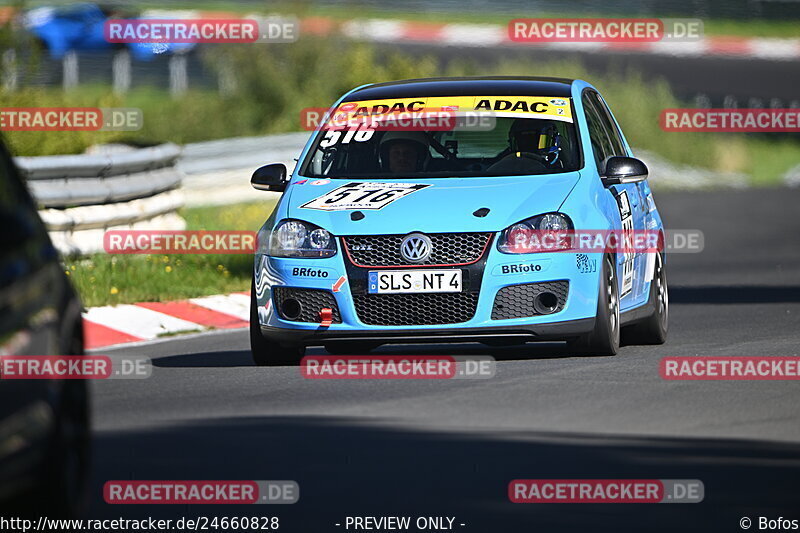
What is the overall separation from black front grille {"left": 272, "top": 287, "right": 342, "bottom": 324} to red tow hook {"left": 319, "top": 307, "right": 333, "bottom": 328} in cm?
2

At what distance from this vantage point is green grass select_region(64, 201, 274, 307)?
14695 millimetres

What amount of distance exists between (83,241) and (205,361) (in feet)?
14.7

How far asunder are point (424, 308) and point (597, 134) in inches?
A: 85.7

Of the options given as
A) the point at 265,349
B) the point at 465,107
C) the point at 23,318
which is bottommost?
the point at 265,349

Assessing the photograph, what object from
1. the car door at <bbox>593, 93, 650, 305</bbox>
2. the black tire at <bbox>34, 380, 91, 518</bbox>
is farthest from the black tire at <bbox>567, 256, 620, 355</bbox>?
the black tire at <bbox>34, 380, 91, 518</bbox>

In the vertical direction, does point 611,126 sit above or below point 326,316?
above

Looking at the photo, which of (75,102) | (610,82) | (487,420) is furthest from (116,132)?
(610,82)

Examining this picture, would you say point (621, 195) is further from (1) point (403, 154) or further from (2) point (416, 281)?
(2) point (416, 281)

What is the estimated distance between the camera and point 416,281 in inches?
405

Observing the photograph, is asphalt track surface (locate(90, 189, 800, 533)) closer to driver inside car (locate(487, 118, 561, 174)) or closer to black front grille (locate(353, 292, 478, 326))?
black front grille (locate(353, 292, 478, 326))

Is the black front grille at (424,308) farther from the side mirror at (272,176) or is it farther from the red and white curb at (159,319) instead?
the red and white curb at (159,319)

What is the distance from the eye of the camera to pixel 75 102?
21.2 metres

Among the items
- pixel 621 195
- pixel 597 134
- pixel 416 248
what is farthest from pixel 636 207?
pixel 416 248

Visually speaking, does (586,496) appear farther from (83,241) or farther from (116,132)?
(116,132)
